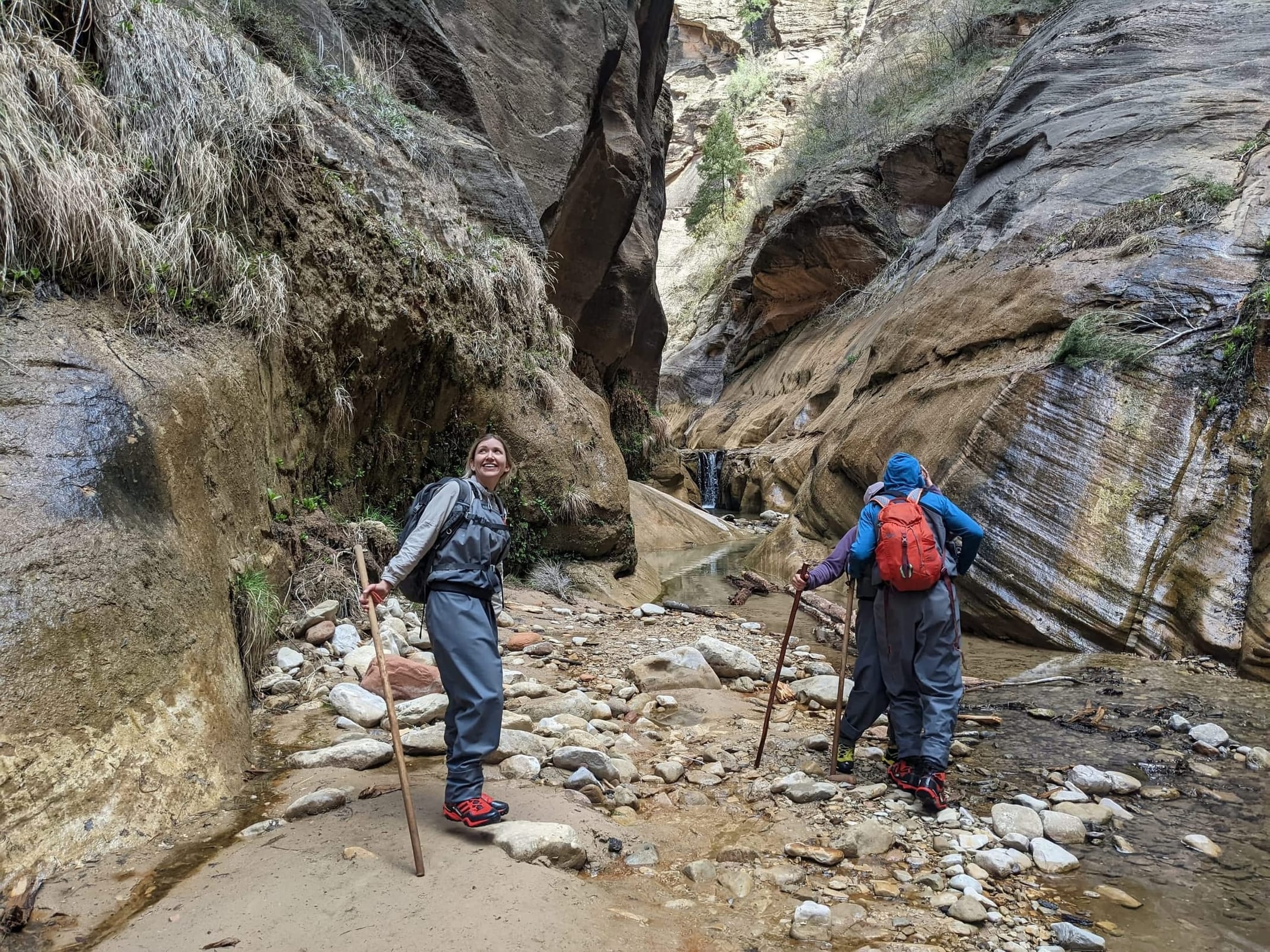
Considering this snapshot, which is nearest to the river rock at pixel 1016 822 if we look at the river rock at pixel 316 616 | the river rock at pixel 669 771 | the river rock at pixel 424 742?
the river rock at pixel 669 771

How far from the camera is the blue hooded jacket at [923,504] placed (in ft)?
12.7

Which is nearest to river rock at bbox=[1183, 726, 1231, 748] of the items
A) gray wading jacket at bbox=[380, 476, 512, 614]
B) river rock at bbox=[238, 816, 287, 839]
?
gray wading jacket at bbox=[380, 476, 512, 614]

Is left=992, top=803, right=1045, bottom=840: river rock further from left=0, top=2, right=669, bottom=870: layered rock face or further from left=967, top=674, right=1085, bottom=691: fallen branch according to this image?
left=0, top=2, right=669, bottom=870: layered rock face

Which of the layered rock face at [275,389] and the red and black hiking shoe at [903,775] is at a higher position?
the layered rock face at [275,389]

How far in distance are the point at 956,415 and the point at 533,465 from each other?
4.94 metres

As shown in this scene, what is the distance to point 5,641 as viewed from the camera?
8.18ft

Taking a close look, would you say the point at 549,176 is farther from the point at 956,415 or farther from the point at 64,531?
the point at 64,531

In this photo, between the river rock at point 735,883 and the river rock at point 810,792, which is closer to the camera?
the river rock at point 735,883

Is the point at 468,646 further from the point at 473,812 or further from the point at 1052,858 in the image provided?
the point at 1052,858

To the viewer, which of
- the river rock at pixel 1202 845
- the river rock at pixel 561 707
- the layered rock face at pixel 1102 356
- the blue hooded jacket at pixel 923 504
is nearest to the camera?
the river rock at pixel 1202 845

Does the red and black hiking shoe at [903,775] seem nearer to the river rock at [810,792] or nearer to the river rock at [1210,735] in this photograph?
the river rock at [810,792]

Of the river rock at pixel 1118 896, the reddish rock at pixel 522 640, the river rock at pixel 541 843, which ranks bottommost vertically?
the reddish rock at pixel 522 640

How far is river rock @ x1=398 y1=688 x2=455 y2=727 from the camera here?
3928mm

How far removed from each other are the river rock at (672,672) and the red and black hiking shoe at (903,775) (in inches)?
69.0
